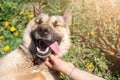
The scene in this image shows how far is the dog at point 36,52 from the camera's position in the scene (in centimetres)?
524

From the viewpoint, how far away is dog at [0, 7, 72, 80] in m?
5.24

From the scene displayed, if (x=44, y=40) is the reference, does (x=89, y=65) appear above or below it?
below

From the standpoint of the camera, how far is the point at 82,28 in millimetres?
7121

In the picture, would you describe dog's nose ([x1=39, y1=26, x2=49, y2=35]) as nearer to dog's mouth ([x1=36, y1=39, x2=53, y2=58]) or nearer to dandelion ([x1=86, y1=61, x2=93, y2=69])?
dog's mouth ([x1=36, y1=39, x2=53, y2=58])

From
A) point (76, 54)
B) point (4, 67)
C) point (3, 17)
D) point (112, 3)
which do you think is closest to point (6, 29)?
point (3, 17)

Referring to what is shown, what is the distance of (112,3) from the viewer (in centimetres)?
704

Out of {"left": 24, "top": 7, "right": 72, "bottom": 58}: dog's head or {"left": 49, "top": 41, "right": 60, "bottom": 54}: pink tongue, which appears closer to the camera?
{"left": 24, "top": 7, "right": 72, "bottom": 58}: dog's head

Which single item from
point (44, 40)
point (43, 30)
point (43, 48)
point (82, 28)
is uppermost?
point (43, 30)

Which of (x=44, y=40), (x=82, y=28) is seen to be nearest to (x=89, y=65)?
(x=82, y=28)

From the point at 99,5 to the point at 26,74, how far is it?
2.18 meters

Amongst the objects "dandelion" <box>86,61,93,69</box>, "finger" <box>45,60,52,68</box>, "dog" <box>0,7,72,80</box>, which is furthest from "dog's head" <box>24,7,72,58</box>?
"dandelion" <box>86,61,93,69</box>

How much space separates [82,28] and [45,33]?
1968mm

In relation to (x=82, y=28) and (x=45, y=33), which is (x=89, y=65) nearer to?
(x=82, y=28)

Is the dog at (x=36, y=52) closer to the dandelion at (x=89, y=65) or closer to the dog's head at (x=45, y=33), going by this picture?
the dog's head at (x=45, y=33)
